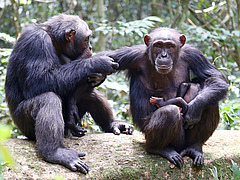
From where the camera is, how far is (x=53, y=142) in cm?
359

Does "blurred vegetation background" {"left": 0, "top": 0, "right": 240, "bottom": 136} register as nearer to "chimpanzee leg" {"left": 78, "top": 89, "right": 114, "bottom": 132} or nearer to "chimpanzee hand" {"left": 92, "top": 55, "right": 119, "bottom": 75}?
"chimpanzee leg" {"left": 78, "top": 89, "right": 114, "bottom": 132}

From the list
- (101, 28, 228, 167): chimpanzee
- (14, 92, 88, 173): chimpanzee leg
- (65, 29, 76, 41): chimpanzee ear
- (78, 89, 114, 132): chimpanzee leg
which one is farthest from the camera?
(78, 89, 114, 132): chimpanzee leg

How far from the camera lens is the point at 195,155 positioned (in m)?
3.96

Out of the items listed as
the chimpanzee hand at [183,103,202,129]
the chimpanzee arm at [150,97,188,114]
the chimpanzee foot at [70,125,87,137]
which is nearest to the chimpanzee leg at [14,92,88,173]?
the chimpanzee foot at [70,125,87,137]

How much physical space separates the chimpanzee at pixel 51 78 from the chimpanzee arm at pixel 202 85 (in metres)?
1.09

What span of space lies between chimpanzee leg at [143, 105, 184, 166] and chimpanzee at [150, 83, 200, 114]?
192 millimetres

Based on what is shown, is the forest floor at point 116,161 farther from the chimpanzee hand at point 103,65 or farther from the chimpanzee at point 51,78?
the chimpanzee hand at point 103,65

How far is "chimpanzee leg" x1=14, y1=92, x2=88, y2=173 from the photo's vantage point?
11.6 ft

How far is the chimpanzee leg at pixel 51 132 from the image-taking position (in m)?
3.52

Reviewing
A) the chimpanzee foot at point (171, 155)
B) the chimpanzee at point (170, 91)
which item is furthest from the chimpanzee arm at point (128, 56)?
the chimpanzee foot at point (171, 155)

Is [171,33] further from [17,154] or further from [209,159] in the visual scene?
[17,154]

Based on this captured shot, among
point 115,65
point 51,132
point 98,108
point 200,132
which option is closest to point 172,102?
point 200,132

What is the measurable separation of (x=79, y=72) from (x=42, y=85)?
1.59 feet

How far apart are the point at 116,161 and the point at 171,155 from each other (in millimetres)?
690
